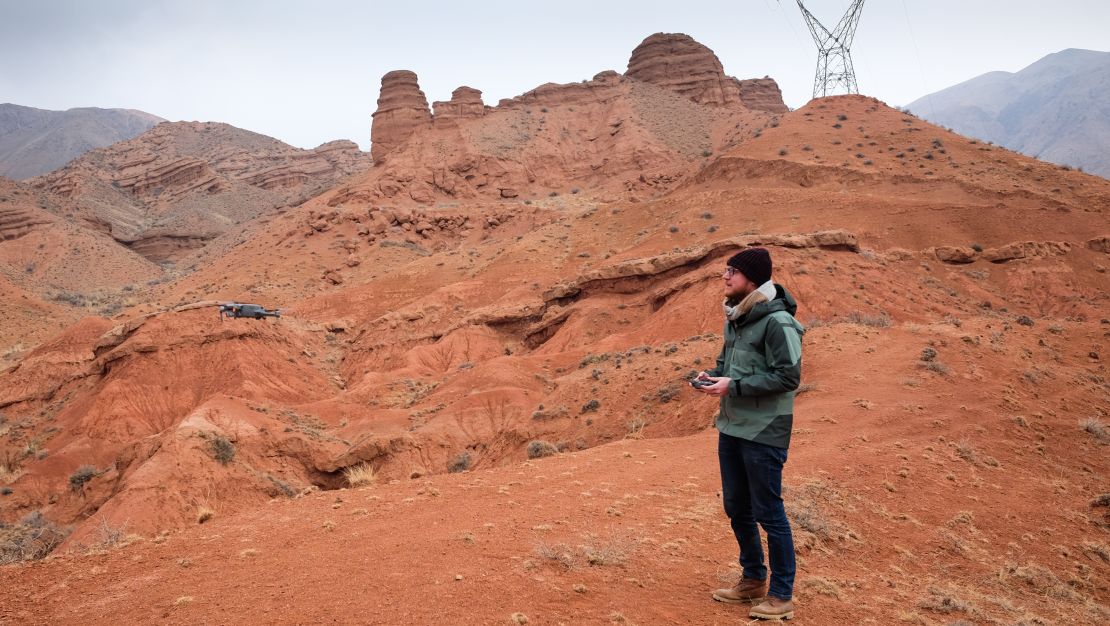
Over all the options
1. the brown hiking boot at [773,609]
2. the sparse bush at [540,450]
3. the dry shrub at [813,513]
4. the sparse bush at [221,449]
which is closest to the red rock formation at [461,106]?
the sparse bush at [221,449]

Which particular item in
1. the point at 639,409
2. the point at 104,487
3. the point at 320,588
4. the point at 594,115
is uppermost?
the point at 594,115

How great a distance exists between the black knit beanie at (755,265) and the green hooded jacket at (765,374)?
5.3 inches

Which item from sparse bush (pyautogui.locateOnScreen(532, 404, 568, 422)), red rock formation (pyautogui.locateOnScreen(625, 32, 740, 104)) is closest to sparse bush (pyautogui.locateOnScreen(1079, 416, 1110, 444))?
sparse bush (pyautogui.locateOnScreen(532, 404, 568, 422))

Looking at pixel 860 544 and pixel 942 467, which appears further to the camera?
pixel 942 467

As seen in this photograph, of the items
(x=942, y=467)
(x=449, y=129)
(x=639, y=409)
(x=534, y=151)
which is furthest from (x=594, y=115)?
(x=942, y=467)

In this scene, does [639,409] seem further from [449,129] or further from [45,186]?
[45,186]

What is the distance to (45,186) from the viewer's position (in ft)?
266

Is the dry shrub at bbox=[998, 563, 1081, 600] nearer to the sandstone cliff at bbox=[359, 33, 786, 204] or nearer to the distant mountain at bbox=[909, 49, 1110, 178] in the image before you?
the sandstone cliff at bbox=[359, 33, 786, 204]

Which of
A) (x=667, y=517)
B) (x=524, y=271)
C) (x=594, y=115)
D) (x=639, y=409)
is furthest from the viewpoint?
(x=594, y=115)

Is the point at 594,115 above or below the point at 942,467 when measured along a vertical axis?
above

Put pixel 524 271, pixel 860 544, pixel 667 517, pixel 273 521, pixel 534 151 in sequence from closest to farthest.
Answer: pixel 860 544 → pixel 667 517 → pixel 273 521 → pixel 524 271 → pixel 534 151

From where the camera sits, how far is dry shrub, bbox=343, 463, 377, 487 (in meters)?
13.1

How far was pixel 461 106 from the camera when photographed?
216 feet

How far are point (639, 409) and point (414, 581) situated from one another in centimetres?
959
